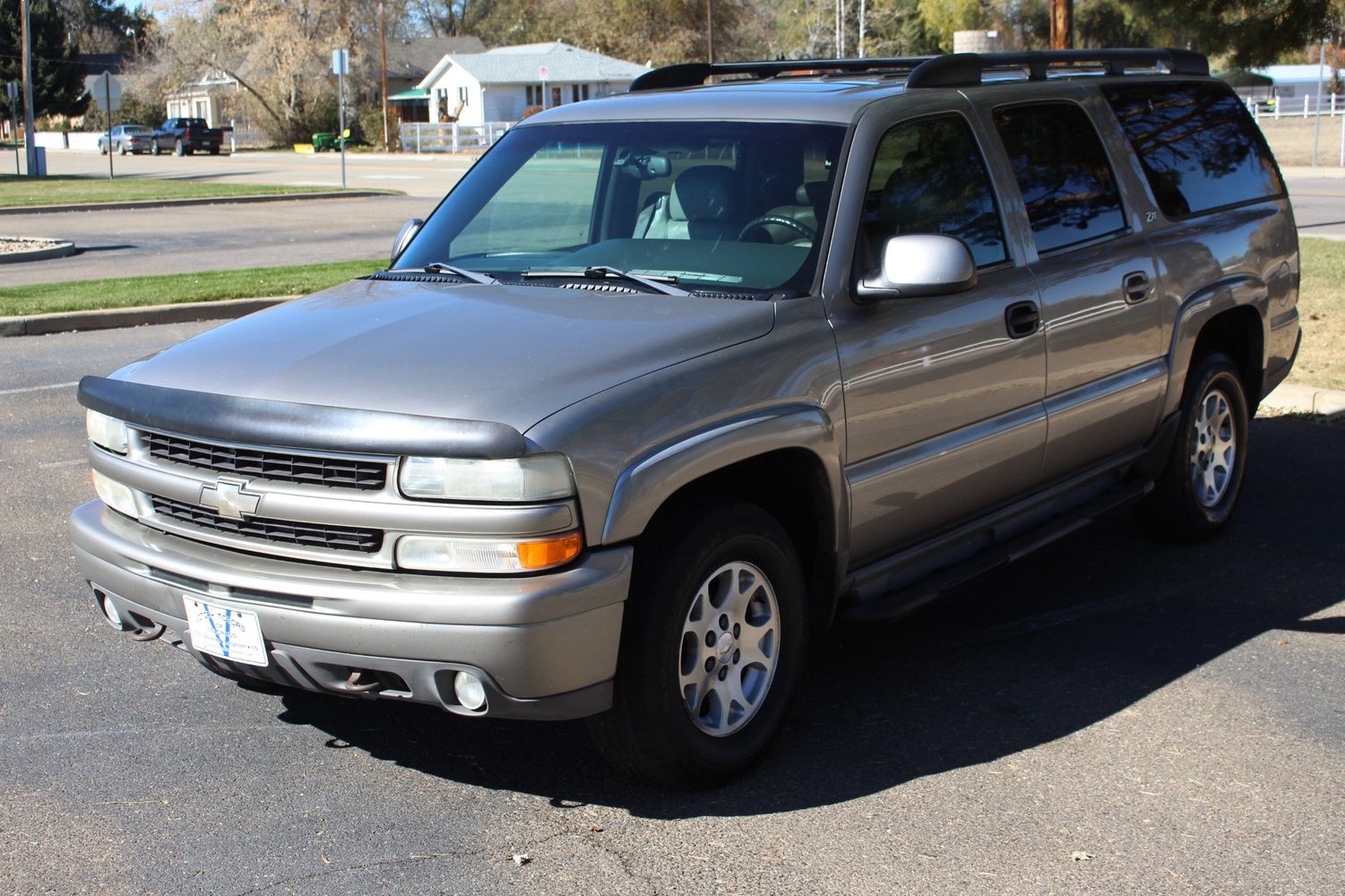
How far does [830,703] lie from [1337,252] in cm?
1280

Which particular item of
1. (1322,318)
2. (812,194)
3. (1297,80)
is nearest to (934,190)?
(812,194)

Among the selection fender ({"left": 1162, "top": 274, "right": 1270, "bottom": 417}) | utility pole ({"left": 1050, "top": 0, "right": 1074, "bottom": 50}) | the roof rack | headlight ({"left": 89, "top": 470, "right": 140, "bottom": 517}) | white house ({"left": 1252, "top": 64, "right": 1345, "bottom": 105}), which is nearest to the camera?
headlight ({"left": 89, "top": 470, "right": 140, "bottom": 517})

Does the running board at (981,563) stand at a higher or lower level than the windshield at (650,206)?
lower

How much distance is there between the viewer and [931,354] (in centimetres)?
463

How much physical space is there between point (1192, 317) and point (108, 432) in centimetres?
417

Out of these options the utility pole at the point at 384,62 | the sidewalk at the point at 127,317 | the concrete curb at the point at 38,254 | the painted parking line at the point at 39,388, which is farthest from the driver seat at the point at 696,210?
the utility pole at the point at 384,62

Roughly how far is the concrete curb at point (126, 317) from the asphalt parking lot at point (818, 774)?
7348 mm

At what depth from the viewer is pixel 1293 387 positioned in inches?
359

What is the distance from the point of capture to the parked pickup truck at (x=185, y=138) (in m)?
65.3

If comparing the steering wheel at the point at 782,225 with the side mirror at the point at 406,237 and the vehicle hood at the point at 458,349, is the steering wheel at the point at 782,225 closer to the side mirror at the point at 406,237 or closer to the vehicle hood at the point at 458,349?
the vehicle hood at the point at 458,349

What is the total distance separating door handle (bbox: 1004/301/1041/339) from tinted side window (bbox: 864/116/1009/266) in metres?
0.17

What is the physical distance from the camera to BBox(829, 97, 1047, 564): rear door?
14.6ft

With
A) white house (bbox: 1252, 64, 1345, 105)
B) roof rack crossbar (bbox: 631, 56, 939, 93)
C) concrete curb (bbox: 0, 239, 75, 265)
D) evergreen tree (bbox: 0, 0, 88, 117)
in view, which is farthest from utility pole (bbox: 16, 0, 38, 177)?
white house (bbox: 1252, 64, 1345, 105)

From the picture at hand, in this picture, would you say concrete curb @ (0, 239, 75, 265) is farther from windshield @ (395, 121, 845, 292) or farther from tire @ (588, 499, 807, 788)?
tire @ (588, 499, 807, 788)
